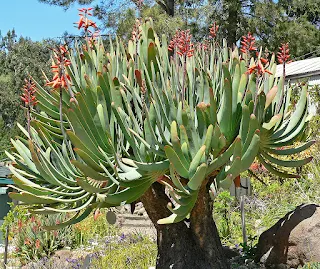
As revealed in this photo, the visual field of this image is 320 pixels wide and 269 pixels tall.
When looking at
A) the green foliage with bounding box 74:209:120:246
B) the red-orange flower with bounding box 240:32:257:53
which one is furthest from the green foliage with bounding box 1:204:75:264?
the red-orange flower with bounding box 240:32:257:53

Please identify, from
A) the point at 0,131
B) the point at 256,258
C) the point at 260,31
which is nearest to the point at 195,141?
the point at 256,258

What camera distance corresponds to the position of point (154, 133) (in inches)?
130

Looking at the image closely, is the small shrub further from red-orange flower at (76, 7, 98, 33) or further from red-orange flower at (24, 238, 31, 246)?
red-orange flower at (76, 7, 98, 33)

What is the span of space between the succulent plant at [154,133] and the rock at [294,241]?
929 mm

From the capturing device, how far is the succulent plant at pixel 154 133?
3.16m

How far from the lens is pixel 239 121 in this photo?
3508 mm

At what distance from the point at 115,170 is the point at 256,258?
2.47 m

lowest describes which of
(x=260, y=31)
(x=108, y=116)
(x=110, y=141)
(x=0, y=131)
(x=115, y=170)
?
(x=115, y=170)

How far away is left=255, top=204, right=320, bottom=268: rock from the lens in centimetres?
448

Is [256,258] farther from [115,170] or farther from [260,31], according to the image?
[260,31]

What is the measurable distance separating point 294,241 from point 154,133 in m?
2.07

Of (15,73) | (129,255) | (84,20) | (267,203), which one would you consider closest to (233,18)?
(267,203)

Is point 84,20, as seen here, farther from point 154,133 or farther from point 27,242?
point 27,242

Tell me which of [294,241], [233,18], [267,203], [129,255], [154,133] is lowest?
[129,255]
